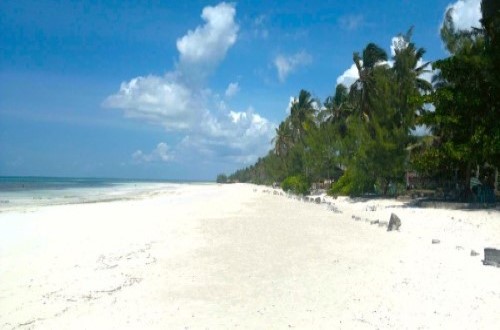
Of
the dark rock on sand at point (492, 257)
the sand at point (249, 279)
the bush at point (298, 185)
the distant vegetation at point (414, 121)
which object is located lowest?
the sand at point (249, 279)

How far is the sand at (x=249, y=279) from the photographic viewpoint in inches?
252

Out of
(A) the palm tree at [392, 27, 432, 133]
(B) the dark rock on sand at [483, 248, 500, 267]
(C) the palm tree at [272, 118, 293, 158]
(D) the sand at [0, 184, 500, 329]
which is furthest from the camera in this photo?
(C) the palm tree at [272, 118, 293, 158]

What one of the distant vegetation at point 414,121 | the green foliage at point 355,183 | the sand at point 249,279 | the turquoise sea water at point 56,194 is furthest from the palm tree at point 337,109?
the sand at point 249,279

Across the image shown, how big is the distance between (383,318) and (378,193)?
1305 inches

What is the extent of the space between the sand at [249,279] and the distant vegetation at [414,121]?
9.23 m

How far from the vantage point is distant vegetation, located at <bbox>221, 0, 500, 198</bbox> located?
70.5 ft

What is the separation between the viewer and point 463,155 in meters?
21.2

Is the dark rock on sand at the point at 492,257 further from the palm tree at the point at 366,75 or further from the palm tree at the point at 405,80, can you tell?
the palm tree at the point at 366,75

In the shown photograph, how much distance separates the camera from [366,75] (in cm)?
4297

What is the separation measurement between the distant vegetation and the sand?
9231mm

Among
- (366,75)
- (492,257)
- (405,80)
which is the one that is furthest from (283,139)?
(492,257)

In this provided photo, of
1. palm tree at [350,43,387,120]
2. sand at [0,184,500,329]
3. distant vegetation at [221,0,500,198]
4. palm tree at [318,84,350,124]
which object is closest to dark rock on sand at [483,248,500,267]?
sand at [0,184,500,329]

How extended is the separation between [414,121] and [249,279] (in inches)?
1093

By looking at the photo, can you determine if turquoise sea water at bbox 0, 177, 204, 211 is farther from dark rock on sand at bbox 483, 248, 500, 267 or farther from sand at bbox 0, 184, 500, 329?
dark rock on sand at bbox 483, 248, 500, 267
